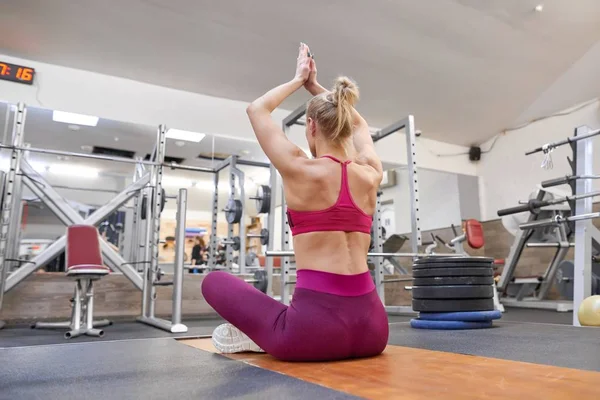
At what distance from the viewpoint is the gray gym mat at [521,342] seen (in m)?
Result: 1.55

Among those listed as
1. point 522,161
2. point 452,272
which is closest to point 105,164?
point 452,272

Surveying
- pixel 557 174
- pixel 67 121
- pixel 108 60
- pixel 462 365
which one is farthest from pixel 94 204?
pixel 557 174

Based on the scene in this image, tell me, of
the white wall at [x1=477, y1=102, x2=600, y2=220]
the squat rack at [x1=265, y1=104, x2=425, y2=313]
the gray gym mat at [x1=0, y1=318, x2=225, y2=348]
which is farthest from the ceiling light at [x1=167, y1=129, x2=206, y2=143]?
the white wall at [x1=477, y1=102, x2=600, y2=220]

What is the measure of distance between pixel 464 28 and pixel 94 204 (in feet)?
14.9

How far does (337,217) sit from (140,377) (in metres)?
0.71

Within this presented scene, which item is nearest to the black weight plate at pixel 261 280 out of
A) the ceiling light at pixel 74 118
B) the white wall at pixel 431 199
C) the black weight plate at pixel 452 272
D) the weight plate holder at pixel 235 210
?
the black weight plate at pixel 452 272

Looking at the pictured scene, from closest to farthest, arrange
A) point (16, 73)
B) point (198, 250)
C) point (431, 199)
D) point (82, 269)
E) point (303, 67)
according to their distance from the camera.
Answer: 1. point (303, 67)
2. point (82, 269)
3. point (16, 73)
4. point (198, 250)
5. point (431, 199)

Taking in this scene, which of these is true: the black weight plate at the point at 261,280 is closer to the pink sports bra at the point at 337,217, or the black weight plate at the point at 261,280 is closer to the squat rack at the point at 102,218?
the squat rack at the point at 102,218

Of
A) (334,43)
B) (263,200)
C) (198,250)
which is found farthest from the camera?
(198,250)

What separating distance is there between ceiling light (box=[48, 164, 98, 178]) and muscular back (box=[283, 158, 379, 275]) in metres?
4.55

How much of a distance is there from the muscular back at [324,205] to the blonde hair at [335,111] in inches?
4.2

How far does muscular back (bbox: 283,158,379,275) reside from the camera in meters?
1.35

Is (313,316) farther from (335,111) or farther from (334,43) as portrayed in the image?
(334,43)

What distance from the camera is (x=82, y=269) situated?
272cm
